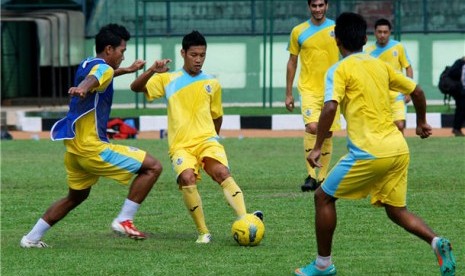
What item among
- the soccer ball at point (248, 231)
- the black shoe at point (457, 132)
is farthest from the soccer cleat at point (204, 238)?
the black shoe at point (457, 132)

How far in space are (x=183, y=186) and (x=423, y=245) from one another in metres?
1.91

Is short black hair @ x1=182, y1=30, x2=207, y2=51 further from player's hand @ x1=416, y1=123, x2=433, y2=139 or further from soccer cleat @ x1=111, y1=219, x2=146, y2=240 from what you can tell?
player's hand @ x1=416, y1=123, x2=433, y2=139

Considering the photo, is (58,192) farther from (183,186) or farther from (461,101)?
(461,101)

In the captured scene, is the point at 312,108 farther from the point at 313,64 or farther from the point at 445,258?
the point at 445,258

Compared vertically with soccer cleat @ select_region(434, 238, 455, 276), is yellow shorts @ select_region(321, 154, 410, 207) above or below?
above

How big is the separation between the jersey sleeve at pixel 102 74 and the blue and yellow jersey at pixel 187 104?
2.44 ft

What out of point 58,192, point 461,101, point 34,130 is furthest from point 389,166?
point 34,130

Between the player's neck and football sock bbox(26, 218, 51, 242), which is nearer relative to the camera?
football sock bbox(26, 218, 51, 242)

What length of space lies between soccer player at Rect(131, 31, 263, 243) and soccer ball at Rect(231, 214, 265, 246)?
0.22m

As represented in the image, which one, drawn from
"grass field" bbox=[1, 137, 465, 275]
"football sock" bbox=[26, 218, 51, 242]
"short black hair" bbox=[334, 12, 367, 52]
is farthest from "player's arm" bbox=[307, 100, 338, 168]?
"football sock" bbox=[26, 218, 51, 242]

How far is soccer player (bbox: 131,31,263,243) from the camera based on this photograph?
1038 cm

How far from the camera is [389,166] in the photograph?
8.58 metres

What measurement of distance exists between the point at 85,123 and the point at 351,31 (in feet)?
8.25

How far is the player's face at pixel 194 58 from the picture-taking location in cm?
1056
